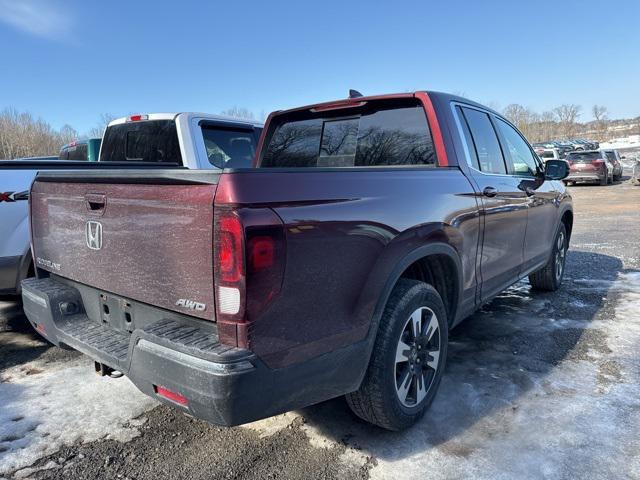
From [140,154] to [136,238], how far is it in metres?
3.72

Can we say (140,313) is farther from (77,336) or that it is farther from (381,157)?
(381,157)

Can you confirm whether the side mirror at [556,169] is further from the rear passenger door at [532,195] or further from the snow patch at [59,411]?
the snow patch at [59,411]

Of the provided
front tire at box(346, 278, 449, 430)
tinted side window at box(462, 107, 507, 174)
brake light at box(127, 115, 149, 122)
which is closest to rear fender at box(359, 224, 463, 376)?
front tire at box(346, 278, 449, 430)

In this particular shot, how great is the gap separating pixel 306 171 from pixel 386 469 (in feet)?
5.18

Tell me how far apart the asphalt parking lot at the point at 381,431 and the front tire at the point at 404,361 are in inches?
7.0

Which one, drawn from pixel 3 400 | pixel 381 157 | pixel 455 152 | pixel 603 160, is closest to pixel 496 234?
pixel 455 152

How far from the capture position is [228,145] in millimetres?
5469

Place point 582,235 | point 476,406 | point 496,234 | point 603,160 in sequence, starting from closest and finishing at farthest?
point 476,406, point 496,234, point 582,235, point 603,160

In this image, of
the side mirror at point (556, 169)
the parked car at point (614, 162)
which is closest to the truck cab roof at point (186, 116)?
the side mirror at point (556, 169)

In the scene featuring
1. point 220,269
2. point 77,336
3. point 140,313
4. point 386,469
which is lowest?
point 386,469

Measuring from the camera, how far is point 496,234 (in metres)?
3.69

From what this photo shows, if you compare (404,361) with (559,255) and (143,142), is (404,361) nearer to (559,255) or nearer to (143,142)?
(559,255)

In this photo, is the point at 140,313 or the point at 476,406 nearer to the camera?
the point at 140,313

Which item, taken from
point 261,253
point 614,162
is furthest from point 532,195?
point 614,162
